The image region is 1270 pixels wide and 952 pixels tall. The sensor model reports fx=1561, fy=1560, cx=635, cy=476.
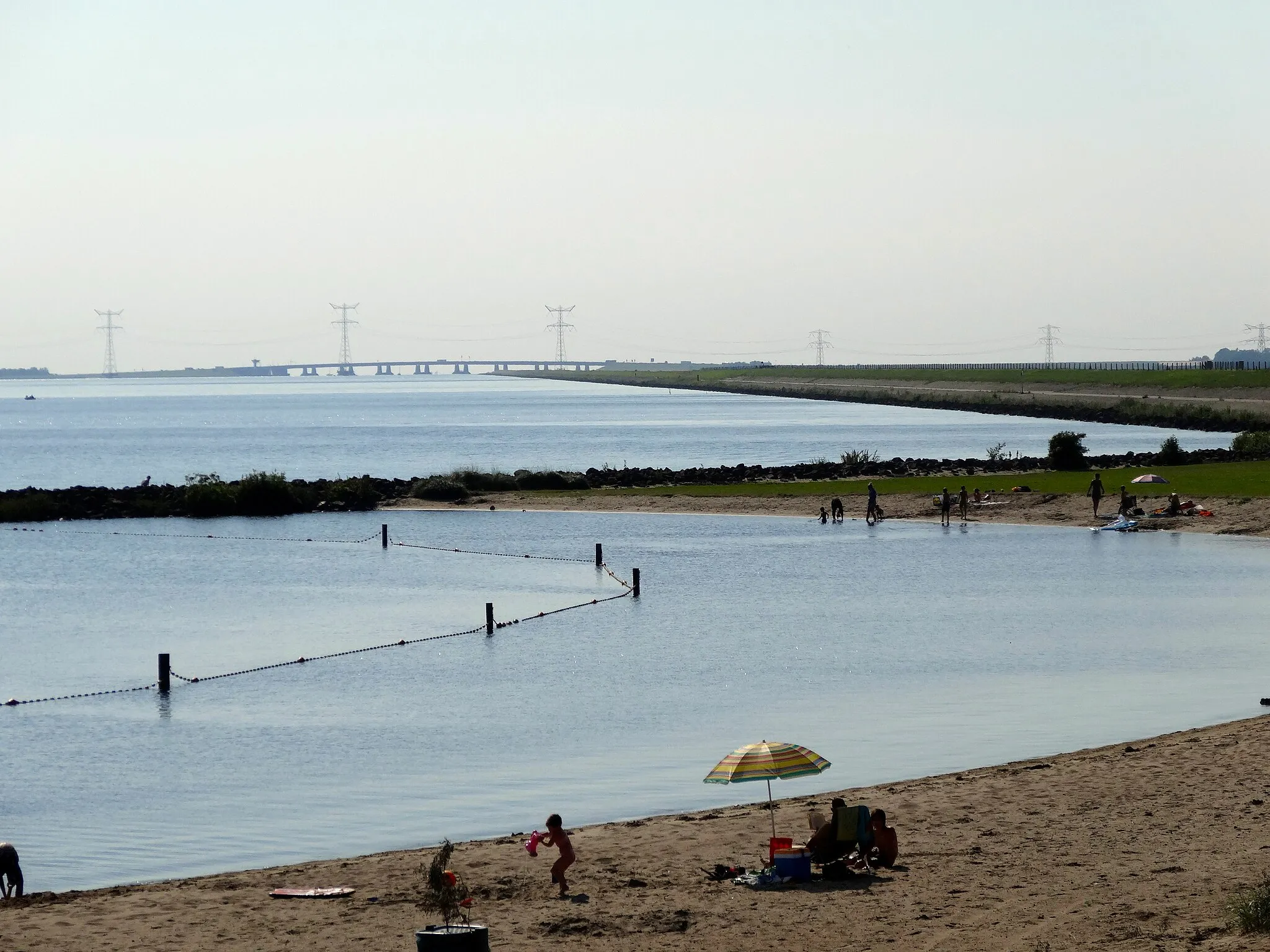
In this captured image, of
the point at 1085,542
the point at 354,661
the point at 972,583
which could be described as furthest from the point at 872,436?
the point at 354,661

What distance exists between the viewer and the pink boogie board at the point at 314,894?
15.6m

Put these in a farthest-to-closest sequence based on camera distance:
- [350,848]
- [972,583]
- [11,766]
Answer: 1. [972,583]
2. [11,766]
3. [350,848]

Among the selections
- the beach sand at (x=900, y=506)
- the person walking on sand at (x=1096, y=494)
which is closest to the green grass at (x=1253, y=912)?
the beach sand at (x=900, y=506)

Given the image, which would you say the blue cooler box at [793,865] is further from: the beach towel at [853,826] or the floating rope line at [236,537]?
the floating rope line at [236,537]

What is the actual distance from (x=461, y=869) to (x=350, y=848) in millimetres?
2362

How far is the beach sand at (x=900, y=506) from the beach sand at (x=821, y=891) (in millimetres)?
38049

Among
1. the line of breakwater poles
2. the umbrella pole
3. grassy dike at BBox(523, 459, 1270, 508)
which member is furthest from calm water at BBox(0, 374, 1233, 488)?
the umbrella pole

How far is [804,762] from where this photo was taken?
16.8m

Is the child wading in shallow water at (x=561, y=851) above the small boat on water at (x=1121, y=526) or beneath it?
beneath

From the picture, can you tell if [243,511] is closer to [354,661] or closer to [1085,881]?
[354,661]

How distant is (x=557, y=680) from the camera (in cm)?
3020

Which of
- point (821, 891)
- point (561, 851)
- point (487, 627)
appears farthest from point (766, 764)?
point (487, 627)

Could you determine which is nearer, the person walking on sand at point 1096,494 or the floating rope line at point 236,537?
the person walking on sand at point 1096,494

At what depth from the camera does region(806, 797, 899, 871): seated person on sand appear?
1600 centimetres
